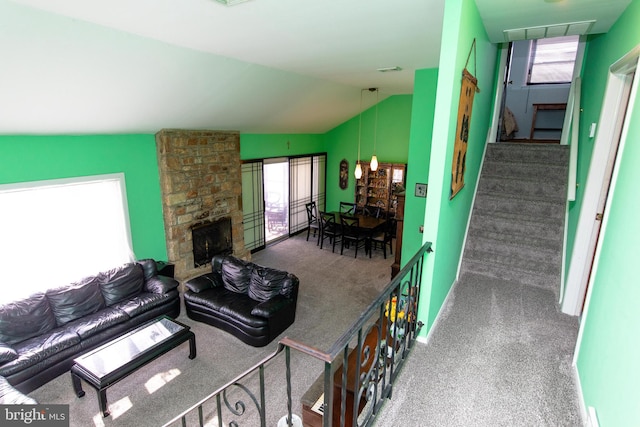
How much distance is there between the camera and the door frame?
265 cm

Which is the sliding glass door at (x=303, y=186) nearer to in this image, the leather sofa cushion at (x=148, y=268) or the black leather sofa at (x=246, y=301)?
the black leather sofa at (x=246, y=301)

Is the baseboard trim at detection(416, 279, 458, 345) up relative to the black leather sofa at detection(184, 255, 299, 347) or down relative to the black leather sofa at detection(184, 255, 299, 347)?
up

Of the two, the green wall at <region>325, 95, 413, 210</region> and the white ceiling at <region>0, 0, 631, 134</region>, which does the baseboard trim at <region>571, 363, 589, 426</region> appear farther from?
the green wall at <region>325, 95, 413, 210</region>

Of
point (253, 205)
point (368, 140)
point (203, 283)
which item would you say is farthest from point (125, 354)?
point (368, 140)

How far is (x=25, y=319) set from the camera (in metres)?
3.52

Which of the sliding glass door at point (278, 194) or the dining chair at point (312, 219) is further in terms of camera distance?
the dining chair at point (312, 219)

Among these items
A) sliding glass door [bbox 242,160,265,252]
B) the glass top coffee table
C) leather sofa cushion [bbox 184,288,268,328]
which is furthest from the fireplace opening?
the glass top coffee table

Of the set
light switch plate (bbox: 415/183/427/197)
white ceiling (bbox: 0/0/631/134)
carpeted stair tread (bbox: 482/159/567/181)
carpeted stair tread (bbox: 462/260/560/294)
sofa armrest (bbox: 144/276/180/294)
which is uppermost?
white ceiling (bbox: 0/0/631/134)

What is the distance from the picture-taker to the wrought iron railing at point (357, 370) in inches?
54.7

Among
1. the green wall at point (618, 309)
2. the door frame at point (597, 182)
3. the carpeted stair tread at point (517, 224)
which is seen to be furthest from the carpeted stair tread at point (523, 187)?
the green wall at point (618, 309)

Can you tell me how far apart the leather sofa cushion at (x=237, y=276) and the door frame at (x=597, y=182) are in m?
3.58

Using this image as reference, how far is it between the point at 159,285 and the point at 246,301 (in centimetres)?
123

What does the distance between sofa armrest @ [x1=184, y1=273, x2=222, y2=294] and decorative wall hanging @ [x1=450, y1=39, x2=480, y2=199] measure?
345 centimetres

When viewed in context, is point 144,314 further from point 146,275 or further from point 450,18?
point 450,18
